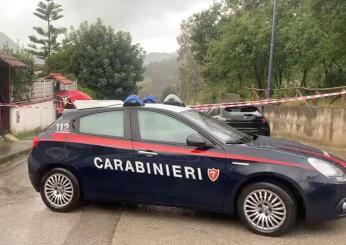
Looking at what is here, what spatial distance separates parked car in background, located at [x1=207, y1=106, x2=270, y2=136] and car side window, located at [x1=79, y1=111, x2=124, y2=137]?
320 inches

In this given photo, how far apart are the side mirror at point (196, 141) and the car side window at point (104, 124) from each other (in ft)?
3.18

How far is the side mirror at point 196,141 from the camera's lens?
5.56 m

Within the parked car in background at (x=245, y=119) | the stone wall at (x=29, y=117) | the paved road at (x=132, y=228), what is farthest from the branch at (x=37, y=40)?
the paved road at (x=132, y=228)

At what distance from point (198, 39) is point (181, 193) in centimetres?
3319

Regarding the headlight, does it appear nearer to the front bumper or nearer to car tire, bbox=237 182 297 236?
the front bumper

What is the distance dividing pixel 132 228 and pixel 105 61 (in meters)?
30.6

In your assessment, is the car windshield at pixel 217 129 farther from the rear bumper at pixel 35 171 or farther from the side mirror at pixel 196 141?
the rear bumper at pixel 35 171

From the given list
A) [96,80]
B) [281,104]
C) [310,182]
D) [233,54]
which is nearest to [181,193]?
[310,182]

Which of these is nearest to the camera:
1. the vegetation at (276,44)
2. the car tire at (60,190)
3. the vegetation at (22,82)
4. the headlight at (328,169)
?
the headlight at (328,169)

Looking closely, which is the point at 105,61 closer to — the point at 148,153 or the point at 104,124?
the point at 104,124

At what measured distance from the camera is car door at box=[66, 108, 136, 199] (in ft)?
19.5

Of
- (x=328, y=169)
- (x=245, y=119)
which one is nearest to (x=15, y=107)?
(x=245, y=119)

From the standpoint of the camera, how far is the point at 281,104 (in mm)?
19062

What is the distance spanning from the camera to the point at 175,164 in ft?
18.6
